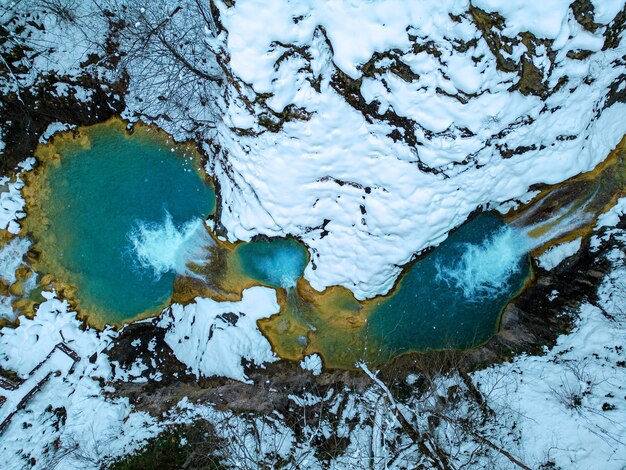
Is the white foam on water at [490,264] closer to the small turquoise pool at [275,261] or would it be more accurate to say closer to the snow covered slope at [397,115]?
the snow covered slope at [397,115]

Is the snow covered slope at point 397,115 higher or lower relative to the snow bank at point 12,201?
lower

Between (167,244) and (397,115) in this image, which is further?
(167,244)

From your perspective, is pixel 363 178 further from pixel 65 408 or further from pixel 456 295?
pixel 65 408

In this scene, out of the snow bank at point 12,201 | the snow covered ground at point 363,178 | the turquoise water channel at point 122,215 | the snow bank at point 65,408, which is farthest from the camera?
the turquoise water channel at point 122,215

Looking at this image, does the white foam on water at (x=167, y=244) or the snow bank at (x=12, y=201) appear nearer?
the snow bank at (x=12, y=201)

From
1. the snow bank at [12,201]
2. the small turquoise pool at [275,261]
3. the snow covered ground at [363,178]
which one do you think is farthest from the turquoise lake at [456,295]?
the snow bank at [12,201]

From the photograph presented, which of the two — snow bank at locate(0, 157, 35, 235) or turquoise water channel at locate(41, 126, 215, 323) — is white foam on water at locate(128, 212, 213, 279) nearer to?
turquoise water channel at locate(41, 126, 215, 323)

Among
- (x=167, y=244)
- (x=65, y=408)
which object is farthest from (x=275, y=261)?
(x=65, y=408)
